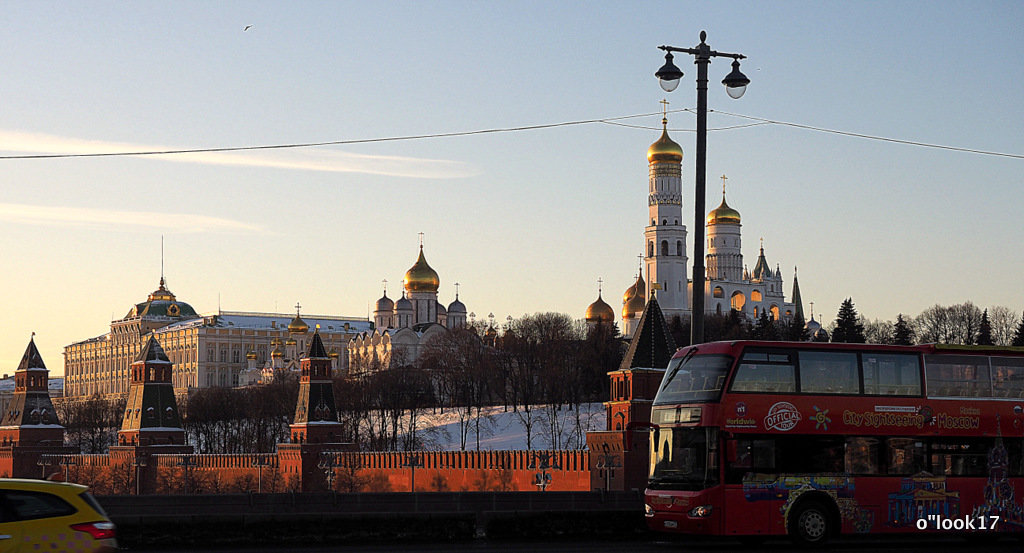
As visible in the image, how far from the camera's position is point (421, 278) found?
513 feet

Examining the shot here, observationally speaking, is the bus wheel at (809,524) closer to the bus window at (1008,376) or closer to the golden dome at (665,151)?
the bus window at (1008,376)

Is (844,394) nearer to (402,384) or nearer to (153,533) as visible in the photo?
(153,533)

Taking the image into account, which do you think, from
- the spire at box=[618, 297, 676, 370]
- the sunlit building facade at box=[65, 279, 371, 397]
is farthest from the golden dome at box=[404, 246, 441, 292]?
the spire at box=[618, 297, 676, 370]

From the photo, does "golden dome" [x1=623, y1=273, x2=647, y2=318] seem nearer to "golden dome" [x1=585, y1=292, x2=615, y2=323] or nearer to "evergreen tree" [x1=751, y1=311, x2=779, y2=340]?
"golden dome" [x1=585, y1=292, x2=615, y2=323]

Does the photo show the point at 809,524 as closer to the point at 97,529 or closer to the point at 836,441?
the point at 836,441

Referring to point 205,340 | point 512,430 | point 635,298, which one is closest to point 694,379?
point 512,430

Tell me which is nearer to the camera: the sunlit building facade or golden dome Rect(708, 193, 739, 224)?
golden dome Rect(708, 193, 739, 224)

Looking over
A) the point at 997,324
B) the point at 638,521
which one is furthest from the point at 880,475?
the point at 997,324

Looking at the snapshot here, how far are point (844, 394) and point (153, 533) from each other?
34.9 ft

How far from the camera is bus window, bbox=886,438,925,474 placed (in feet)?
72.4

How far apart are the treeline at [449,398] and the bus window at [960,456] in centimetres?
6651

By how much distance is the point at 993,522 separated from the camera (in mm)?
22484

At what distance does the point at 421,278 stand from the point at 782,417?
445 feet

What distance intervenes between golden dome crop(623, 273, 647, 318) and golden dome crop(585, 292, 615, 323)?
2.89m
